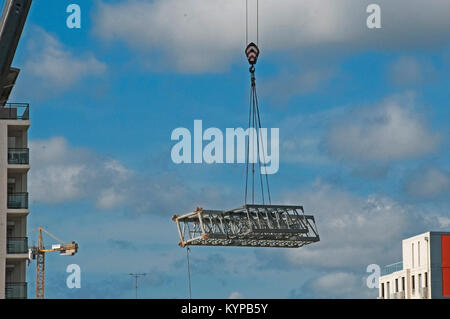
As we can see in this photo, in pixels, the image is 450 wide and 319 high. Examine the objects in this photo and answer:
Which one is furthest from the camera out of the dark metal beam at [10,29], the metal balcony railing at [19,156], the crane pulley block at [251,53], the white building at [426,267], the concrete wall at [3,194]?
the white building at [426,267]

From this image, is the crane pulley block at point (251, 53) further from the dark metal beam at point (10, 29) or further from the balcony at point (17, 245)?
the balcony at point (17, 245)

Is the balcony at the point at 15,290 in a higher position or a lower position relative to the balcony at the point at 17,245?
lower

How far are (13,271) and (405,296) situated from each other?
250ft

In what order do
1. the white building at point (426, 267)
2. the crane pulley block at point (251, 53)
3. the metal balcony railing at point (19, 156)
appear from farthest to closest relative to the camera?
the white building at point (426, 267), the metal balcony railing at point (19, 156), the crane pulley block at point (251, 53)

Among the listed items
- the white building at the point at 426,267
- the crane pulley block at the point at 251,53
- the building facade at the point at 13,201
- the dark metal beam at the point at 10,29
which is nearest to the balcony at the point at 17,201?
the building facade at the point at 13,201

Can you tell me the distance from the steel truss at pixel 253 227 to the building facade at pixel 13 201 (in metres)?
10.6

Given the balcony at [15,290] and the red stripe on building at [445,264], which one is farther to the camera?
the red stripe on building at [445,264]

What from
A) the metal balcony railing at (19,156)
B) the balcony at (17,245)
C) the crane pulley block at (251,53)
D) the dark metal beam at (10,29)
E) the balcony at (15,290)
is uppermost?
the crane pulley block at (251,53)

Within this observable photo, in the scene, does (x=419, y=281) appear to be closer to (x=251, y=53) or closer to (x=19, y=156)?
(x=19, y=156)

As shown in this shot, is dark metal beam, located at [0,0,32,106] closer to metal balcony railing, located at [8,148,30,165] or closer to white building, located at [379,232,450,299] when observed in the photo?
metal balcony railing, located at [8,148,30,165]

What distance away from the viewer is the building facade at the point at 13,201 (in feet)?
218

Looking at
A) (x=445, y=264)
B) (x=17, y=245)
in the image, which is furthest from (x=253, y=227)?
(x=445, y=264)
